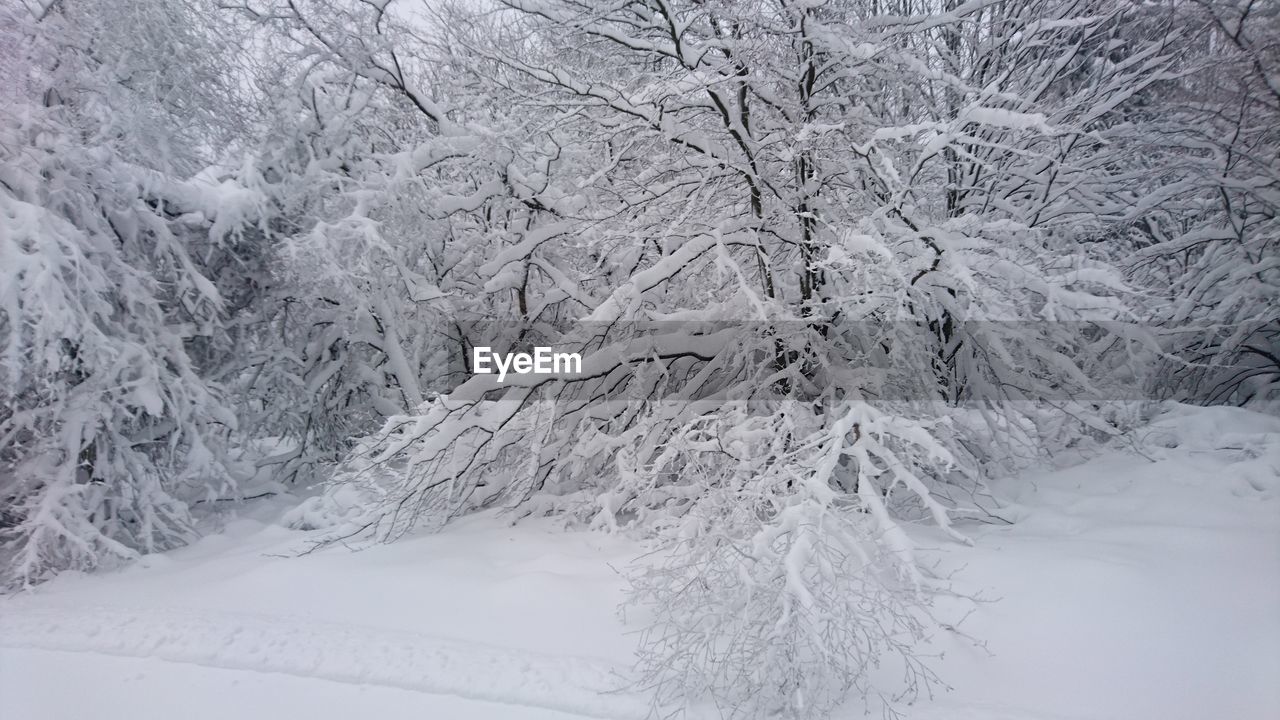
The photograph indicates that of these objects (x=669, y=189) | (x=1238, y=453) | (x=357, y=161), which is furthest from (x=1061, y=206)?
(x=357, y=161)

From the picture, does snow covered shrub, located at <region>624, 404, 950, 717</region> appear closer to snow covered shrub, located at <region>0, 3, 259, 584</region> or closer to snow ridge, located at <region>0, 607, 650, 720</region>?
snow ridge, located at <region>0, 607, 650, 720</region>

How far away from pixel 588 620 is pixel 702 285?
3.57 meters

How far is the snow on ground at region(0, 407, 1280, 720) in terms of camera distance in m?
4.05

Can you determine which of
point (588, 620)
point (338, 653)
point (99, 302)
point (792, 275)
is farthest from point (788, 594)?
point (99, 302)

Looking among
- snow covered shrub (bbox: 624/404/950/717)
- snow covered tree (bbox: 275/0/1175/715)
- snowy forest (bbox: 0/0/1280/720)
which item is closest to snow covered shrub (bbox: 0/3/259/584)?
snowy forest (bbox: 0/0/1280/720)

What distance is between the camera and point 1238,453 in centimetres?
607

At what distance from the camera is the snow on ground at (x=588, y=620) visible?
13.3 ft

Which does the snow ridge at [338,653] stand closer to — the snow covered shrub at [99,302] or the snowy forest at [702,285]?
the snowy forest at [702,285]

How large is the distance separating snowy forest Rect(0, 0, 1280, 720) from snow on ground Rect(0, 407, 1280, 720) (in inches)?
3.2

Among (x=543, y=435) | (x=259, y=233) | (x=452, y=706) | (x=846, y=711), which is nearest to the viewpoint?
(x=846, y=711)

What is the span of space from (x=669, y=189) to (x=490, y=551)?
379 centimetres

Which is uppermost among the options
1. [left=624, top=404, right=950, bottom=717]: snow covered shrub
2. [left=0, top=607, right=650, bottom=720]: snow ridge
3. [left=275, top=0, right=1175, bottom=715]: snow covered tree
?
[left=275, top=0, right=1175, bottom=715]: snow covered tree

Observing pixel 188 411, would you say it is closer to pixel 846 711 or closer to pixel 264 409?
pixel 264 409

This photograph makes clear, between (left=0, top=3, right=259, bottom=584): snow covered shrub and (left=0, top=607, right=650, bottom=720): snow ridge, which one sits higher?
(left=0, top=3, right=259, bottom=584): snow covered shrub
